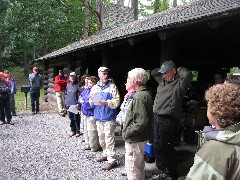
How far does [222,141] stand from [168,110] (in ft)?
9.09

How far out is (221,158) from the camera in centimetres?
148

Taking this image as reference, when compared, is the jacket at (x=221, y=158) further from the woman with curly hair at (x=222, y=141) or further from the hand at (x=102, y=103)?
the hand at (x=102, y=103)

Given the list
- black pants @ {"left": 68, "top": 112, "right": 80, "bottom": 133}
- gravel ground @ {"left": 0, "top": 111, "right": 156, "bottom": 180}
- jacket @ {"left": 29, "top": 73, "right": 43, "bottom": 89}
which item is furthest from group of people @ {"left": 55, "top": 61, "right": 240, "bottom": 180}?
jacket @ {"left": 29, "top": 73, "right": 43, "bottom": 89}

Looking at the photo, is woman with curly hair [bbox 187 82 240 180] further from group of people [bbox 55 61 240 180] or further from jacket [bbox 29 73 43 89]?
jacket [bbox 29 73 43 89]

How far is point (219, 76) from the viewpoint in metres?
6.01

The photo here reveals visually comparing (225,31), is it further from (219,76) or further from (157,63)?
(157,63)

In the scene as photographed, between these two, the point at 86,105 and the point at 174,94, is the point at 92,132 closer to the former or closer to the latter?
the point at 86,105

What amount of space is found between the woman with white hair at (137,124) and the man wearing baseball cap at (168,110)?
29 cm

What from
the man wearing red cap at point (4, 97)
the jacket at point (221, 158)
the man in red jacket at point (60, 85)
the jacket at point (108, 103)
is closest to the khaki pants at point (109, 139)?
the jacket at point (108, 103)

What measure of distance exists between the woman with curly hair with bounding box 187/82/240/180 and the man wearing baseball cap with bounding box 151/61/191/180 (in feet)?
8.49

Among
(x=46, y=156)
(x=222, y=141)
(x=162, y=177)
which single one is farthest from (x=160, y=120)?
(x=46, y=156)

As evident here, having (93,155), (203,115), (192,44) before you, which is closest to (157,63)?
(192,44)

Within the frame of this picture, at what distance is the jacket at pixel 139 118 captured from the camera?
398 centimetres

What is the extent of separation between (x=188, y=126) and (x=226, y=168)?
5.48 meters
